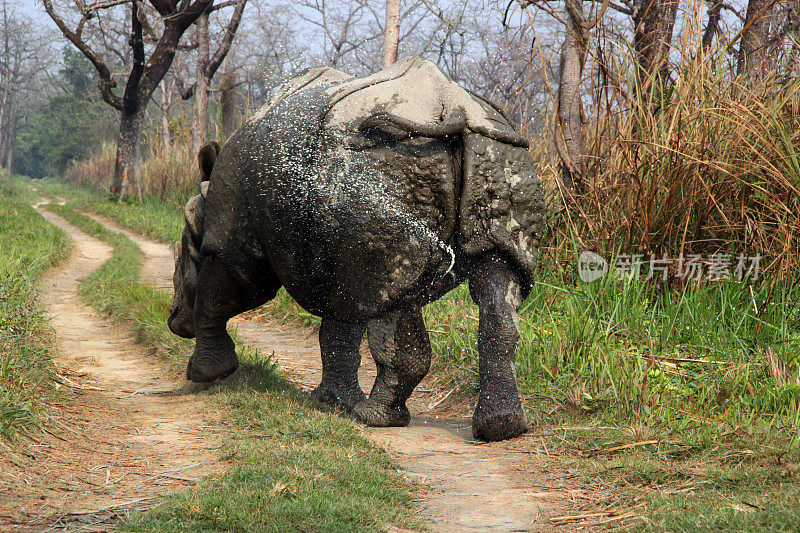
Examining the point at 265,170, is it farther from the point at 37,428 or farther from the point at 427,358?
the point at 37,428

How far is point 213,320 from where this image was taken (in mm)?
3986

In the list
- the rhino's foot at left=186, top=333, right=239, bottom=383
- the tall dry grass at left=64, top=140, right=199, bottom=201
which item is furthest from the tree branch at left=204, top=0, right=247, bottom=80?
the rhino's foot at left=186, top=333, right=239, bottom=383

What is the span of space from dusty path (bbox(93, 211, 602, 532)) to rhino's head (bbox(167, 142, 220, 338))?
0.81 metres

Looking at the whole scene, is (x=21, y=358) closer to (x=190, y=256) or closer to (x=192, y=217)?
(x=190, y=256)

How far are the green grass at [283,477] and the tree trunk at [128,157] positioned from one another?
14664 mm

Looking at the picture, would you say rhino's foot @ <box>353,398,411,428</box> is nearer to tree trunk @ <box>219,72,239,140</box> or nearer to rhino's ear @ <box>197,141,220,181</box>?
rhino's ear @ <box>197,141,220,181</box>

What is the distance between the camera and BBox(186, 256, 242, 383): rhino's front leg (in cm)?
377

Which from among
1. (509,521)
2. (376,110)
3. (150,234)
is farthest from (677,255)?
(150,234)

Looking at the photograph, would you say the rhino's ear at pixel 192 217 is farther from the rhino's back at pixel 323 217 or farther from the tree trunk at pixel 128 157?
the tree trunk at pixel 128 157

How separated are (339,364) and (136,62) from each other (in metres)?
14.7

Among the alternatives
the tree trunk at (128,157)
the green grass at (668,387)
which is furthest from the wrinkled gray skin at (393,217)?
the tree trunk at (128,157)

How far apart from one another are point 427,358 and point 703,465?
3.87 ft

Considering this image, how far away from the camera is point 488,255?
309cm

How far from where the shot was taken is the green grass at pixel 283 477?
7.07ft
